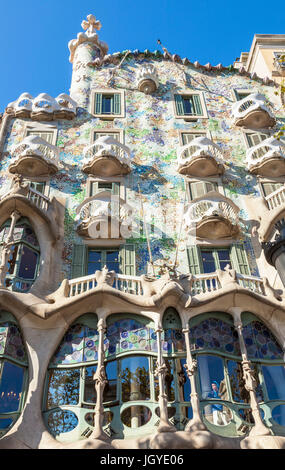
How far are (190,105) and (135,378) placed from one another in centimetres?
1612

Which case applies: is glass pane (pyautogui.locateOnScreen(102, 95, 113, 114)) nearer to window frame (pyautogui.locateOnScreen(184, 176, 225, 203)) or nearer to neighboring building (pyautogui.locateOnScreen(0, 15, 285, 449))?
neighboring building (pyautogui.locateOnScreen(0, 15, 285, 449))

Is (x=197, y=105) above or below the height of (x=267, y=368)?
above

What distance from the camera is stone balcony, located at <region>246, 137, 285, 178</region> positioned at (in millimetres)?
19828

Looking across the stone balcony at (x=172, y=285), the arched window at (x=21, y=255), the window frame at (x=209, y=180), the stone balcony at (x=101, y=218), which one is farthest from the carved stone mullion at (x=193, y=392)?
the window frame at (x=209, y=180)

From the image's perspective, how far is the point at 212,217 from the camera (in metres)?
16.9

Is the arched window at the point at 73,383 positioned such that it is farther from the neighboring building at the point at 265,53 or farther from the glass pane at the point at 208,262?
the neighboring building at the point at 265,53

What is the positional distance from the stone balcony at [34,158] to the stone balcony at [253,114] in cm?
962

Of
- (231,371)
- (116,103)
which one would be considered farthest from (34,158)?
(231,371)

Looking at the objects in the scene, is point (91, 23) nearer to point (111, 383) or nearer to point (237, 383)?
point (111, 383)

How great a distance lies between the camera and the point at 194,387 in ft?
39.1

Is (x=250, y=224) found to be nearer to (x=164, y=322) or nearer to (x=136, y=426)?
(x=164, y=322)

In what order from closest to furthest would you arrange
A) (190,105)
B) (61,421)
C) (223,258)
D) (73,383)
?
1. (61,421)
2. (73,383)
3. (223,258)
4. (190,105)

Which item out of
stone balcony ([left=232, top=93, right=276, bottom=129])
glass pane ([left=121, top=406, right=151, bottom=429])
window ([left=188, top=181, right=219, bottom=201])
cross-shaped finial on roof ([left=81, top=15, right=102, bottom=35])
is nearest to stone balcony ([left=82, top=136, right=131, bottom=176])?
window ([left=188, top=181, right=219, bottom=201])
